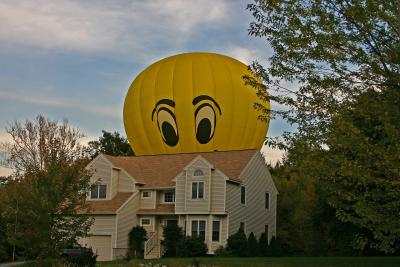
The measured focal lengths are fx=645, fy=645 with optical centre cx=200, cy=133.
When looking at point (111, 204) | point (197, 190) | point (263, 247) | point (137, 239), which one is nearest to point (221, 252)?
point (263, 247)

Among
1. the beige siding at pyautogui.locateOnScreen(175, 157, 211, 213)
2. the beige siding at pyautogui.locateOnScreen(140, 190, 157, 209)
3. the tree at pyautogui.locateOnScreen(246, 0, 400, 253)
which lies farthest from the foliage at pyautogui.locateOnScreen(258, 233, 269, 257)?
the tree at pyautogui.locateOnScreen(246, 0, 400, 253)

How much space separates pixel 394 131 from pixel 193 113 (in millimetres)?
39250

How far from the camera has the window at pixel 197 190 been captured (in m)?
43.7

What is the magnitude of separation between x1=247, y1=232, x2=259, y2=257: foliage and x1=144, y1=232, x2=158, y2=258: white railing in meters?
6.56

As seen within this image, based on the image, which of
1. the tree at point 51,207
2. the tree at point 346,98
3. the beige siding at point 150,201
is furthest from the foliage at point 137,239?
the tree at point 346,98

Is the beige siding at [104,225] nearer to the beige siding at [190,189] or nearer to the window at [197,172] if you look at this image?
the beige siding at [190,189]

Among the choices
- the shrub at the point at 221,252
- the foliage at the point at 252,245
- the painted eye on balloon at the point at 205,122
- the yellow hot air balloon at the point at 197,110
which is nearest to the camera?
the shrub at the point at 221,252

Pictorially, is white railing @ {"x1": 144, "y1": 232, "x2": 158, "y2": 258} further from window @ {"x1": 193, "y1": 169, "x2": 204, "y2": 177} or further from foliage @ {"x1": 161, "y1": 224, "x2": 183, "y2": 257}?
window @ {"x1": 193, "y1": 169, "x2": 204, "y2": 177}

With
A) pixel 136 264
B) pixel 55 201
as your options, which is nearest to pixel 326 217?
pixel 136 264

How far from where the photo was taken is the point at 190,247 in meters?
41.3

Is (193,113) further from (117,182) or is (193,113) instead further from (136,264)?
(136,264)

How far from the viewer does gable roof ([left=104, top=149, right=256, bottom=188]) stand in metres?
46.1

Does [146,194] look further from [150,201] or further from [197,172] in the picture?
[197,172]

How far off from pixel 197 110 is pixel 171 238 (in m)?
12.0
